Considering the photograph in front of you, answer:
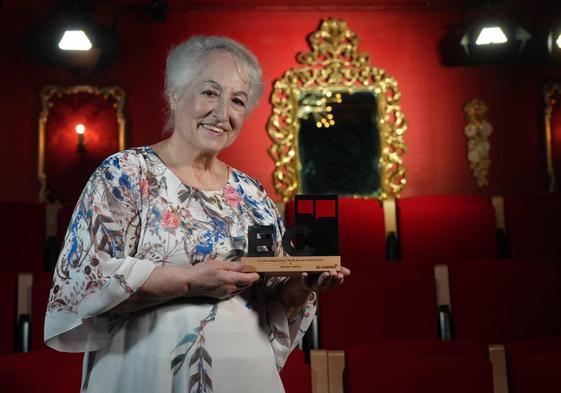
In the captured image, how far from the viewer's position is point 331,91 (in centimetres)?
229

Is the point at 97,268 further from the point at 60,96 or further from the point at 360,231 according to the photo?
the point at 60,96

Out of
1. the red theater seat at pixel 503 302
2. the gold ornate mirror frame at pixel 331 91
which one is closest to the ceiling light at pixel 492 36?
the gold ornate mirror frame at pixel 331 91

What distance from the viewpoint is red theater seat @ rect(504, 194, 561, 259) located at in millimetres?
1843

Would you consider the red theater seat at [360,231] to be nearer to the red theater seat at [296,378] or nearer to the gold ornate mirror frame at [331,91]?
the gold ornate mirror frame at [331,91]

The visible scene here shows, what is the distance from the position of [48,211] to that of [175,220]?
121 centimetres

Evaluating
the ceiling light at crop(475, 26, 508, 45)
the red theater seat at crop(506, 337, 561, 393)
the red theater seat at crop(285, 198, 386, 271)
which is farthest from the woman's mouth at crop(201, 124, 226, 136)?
the ceiling light at crop(475, 26, 508, 45)

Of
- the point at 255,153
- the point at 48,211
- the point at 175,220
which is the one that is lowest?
the point at 175,220

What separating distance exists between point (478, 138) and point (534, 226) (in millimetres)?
470

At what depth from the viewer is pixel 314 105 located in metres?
2.28

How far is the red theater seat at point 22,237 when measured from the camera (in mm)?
1709

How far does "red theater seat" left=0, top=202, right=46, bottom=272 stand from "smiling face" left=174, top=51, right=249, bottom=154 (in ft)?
3.37

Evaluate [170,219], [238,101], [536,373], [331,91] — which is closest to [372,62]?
[331,91]

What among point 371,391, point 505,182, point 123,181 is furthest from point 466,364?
point 505,182

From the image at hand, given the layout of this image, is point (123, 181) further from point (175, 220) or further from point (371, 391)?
point (371, 391)
